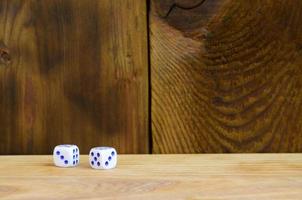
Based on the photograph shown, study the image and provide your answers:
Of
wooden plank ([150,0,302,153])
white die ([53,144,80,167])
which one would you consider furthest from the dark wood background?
white die ([53,144,80,167])

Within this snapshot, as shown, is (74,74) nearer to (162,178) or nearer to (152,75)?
(152,75)

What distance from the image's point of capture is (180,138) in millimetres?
900

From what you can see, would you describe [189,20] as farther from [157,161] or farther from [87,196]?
[87,196]

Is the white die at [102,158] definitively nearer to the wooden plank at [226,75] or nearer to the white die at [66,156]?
the white die at [66,156]

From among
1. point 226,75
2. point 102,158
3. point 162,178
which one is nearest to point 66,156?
point 102,158

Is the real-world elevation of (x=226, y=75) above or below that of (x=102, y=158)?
above

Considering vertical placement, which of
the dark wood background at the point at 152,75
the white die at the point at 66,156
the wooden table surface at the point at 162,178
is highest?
the dark wood background at the point at 152,75

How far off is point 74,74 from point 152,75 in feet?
0.61

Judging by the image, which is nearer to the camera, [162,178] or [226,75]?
[162,178]

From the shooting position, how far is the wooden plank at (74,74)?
898 millimetres

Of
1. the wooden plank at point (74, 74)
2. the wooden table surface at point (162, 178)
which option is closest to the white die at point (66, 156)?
the wooden table surface at point (162, 178)

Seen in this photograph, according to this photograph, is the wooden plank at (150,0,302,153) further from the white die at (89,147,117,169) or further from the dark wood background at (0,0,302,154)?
the white die at (89,147,117,169)

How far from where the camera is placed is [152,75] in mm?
895

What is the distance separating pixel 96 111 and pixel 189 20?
0.31 metres
